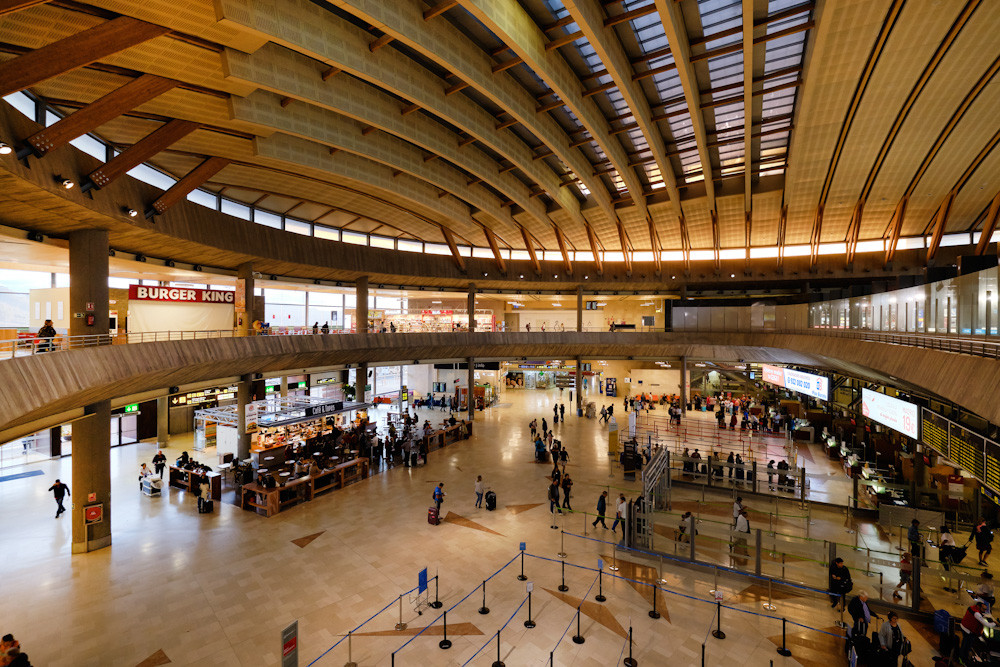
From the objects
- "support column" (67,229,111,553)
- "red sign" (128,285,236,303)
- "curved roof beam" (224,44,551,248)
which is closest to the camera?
"curved roof beam" (224,44,551,248)

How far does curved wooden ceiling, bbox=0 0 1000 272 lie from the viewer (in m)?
9.64

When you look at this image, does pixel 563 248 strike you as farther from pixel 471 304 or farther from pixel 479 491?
pixel 479 491

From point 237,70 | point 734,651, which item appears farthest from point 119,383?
point 734,651

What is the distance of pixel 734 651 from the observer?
26.2ft

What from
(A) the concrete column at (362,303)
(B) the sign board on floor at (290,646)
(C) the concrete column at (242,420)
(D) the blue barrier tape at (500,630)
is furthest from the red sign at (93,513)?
(A) the concrete column at (362,303)

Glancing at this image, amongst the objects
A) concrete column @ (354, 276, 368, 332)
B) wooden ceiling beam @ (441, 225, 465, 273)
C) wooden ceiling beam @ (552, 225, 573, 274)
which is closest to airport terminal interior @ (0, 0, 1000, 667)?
concrete column @ (354, 276, 368, 332)

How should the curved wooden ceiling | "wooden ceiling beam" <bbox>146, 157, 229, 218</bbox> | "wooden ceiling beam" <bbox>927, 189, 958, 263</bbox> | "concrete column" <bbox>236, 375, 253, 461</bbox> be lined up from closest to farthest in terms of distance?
the curved wooden ceiling < "wooden ceiling beam" <bbox>146, 157, 229, 218</bbox> < "concrete column" <bbox>236, 375, 253, 461</bbox> < "wooden ceiling beam" <bbox>927, 189, 958, 263</bbox>

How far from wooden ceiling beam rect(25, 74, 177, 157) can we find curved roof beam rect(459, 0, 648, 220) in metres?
7.40

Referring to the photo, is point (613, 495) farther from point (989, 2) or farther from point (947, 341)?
point (989, 2)

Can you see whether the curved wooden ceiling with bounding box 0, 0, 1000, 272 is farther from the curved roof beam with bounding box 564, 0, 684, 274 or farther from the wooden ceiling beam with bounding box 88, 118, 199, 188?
the wooden ceiling beam with bounding box 88, 118, 199, 188

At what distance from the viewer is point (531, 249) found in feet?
97.7

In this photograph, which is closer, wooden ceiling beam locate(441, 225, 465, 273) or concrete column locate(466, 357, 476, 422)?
wooden ceiling beam locate(441, 225, 465, 273)

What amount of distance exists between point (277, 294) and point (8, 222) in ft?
68.5

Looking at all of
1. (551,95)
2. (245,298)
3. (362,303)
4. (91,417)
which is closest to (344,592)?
(91,417)
